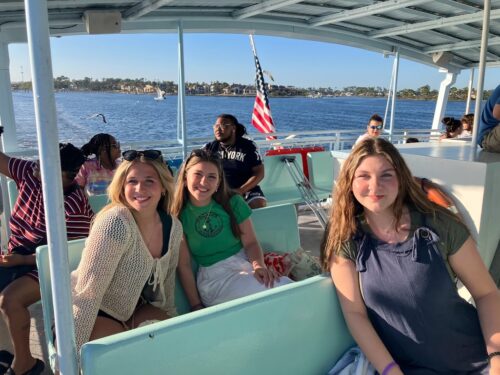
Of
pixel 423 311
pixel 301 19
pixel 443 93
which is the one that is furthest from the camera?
pixel 443 93

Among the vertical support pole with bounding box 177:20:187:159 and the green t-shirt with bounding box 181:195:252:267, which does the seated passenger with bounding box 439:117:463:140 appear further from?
the green t-shirt with bounding box 181:195:252:267

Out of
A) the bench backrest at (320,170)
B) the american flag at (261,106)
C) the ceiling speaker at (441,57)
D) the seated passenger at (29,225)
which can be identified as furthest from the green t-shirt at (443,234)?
the american flag at (261,106)

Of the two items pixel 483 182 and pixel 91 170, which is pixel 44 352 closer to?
pixel 91 170

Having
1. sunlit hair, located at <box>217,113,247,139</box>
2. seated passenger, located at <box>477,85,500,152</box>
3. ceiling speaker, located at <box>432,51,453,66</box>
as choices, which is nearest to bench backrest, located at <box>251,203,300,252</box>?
seated passenger, located at <box>477,85,500,152</box>

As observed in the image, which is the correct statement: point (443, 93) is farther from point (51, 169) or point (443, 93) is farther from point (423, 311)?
point (51, 169)

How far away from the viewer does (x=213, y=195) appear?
7.55ft

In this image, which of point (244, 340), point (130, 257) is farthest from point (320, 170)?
point (244, 340)

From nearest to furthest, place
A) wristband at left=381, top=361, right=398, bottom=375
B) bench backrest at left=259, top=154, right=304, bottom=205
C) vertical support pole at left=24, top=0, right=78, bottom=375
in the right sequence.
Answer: vertical support pole at left=24, top=0, right=78, bottom=375
wristband at left=381, top=361, right=398, bottom=375
bench backrest at left=259, top=154, right=304, bottom=205

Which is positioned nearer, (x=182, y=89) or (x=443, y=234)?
(x=443, y=234)

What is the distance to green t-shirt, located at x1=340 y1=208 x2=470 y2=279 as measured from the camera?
1506 mm

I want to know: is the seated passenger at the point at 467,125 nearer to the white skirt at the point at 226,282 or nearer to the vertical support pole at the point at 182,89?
the vertical support pole at the point at 182,89

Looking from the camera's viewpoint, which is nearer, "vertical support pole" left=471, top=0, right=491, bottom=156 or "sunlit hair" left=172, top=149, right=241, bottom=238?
"sunlit hair" left=172, top=149, right=241, bottom=238

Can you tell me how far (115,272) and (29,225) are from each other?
96 centimetres

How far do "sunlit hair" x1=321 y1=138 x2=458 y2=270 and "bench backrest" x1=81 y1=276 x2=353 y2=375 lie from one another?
16 centimetres
